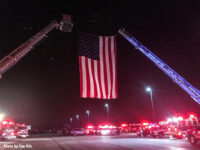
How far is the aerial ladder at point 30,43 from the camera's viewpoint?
22.5 m

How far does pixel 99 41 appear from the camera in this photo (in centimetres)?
1934

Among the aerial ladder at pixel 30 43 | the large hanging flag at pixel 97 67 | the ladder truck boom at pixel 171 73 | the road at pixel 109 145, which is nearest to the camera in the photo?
the road at pixel 109 145

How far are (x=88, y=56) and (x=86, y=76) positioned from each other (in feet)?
5.79

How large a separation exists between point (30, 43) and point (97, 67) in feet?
33.5

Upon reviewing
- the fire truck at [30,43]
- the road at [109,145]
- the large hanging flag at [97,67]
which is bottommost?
the road at [109,145]

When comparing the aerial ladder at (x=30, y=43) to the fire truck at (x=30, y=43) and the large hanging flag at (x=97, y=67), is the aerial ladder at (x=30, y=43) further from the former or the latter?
the large hanging flag at (x=97, y=67)

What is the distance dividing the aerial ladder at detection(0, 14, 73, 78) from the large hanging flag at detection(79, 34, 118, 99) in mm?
5235

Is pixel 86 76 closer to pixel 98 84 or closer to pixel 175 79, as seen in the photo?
pixel 98 84

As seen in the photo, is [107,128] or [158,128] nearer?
[158,128]

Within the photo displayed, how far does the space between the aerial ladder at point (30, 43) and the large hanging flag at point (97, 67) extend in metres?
5.24

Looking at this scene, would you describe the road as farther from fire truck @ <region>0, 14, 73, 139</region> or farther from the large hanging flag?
fire truck @ <region>0, 14, 73, 139</region>

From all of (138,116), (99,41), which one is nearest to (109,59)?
(99,41)

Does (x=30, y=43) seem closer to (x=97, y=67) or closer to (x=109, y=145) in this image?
(x=97, y=67)

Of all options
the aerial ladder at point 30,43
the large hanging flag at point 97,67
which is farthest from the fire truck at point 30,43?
the large hanging flag at point 97,67
